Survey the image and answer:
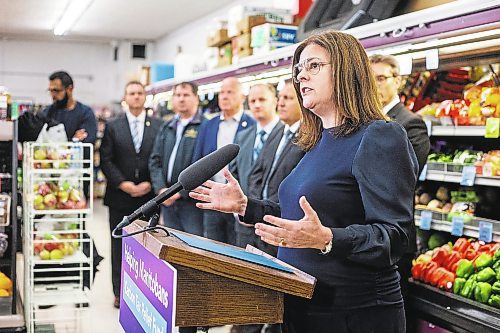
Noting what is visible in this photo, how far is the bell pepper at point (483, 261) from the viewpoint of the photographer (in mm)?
3658

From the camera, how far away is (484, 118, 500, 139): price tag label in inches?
147

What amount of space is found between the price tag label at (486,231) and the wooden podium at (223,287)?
2.13 metres

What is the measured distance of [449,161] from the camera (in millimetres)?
4254

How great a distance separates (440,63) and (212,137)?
6.77 feet

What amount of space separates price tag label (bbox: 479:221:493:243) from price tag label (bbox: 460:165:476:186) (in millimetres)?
241

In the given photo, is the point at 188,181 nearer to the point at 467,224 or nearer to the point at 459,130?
the point at 467,224

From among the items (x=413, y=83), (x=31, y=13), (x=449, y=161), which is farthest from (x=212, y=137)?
(x=31, y=13)

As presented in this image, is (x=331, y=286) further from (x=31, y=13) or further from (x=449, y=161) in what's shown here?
(x=31, y=13)

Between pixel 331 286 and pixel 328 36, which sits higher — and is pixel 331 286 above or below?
below

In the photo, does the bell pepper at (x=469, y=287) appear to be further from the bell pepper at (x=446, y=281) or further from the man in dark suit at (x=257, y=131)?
the man in dark suit at (x=257, y=131)

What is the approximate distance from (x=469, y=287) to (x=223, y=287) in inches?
85.4

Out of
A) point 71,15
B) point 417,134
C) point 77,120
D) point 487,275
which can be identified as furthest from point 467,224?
point 71,15

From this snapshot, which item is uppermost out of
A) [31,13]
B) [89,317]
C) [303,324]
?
[31,13]

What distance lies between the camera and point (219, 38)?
719 centimetres
